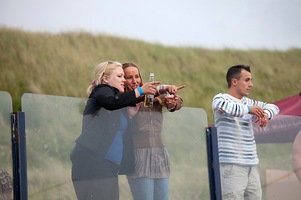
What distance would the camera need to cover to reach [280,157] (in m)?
5.28

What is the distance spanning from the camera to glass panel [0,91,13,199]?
3.84 metres

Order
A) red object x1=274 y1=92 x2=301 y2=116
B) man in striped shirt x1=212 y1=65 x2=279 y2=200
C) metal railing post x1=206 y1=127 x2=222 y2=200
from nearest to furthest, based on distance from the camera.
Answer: metal railing post x1=206 y1=127 x2=222 y2=200, man in striped shirt x1=212 y1=65 x2=279 y2=200, red object x1=274 y1=92 x2=301 y2=116

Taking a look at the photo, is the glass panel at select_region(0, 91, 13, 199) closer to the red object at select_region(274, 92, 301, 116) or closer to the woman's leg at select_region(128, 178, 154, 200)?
the woman's leg at select_region(128, 178, 154, 200)

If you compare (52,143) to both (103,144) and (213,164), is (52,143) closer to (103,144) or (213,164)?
(103,144)

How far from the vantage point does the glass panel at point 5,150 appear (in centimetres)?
384

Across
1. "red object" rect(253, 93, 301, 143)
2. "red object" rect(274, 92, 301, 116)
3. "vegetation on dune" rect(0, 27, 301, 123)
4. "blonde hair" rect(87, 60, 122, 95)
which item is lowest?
"red object" rect(253, 93, 301, 143)

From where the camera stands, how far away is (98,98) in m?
4.12

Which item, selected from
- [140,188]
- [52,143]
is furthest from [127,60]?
[52,143]

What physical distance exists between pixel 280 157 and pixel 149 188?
1.35 meters

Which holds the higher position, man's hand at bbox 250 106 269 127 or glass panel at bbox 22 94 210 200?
man's hand at bbox 250 106 269 127

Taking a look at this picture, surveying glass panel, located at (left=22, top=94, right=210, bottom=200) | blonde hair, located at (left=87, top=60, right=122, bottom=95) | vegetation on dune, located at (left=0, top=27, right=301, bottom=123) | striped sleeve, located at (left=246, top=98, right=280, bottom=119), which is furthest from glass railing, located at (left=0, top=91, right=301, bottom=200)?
Answer: vegetation on dune, located at (left=0, top=27, right=301, bottom=123)

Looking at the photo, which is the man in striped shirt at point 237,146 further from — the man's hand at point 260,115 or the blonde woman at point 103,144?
the blonde woman at point 103,144

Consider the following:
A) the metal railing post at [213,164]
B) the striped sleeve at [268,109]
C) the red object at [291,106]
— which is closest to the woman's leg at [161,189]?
the metal railing post at [213,164]

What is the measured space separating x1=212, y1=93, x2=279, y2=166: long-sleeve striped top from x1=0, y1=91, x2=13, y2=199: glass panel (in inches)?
56.7
